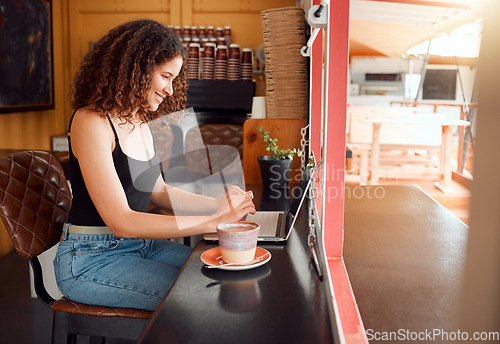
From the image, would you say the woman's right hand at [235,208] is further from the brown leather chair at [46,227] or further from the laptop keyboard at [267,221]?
the brown leather chair at [46,227]

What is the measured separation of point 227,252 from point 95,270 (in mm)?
523

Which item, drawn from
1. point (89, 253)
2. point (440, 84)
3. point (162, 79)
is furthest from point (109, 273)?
point (440, 84)

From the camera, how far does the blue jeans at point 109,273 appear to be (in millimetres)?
1351

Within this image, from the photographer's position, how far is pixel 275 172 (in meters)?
2.16

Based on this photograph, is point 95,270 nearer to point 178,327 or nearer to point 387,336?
point 178,327

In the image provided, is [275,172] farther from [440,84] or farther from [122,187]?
[440,84]

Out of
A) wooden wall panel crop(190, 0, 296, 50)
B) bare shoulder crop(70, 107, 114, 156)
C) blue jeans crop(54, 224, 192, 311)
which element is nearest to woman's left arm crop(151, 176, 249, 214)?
blue jeans crop(54, 224, 192, 311)

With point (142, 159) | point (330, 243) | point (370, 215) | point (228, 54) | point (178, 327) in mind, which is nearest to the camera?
point (178, 327)

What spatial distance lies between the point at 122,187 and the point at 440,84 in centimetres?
1179

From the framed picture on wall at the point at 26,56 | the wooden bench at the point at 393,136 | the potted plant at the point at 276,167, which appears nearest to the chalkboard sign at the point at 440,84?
the wooden bench at the point at 393,136

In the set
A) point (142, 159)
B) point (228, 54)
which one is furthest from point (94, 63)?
point (228, 54)

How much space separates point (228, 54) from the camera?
457 cm

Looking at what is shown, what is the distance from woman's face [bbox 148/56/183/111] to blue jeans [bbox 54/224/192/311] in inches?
19.0

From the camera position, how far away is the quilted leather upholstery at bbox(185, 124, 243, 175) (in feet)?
12.9
